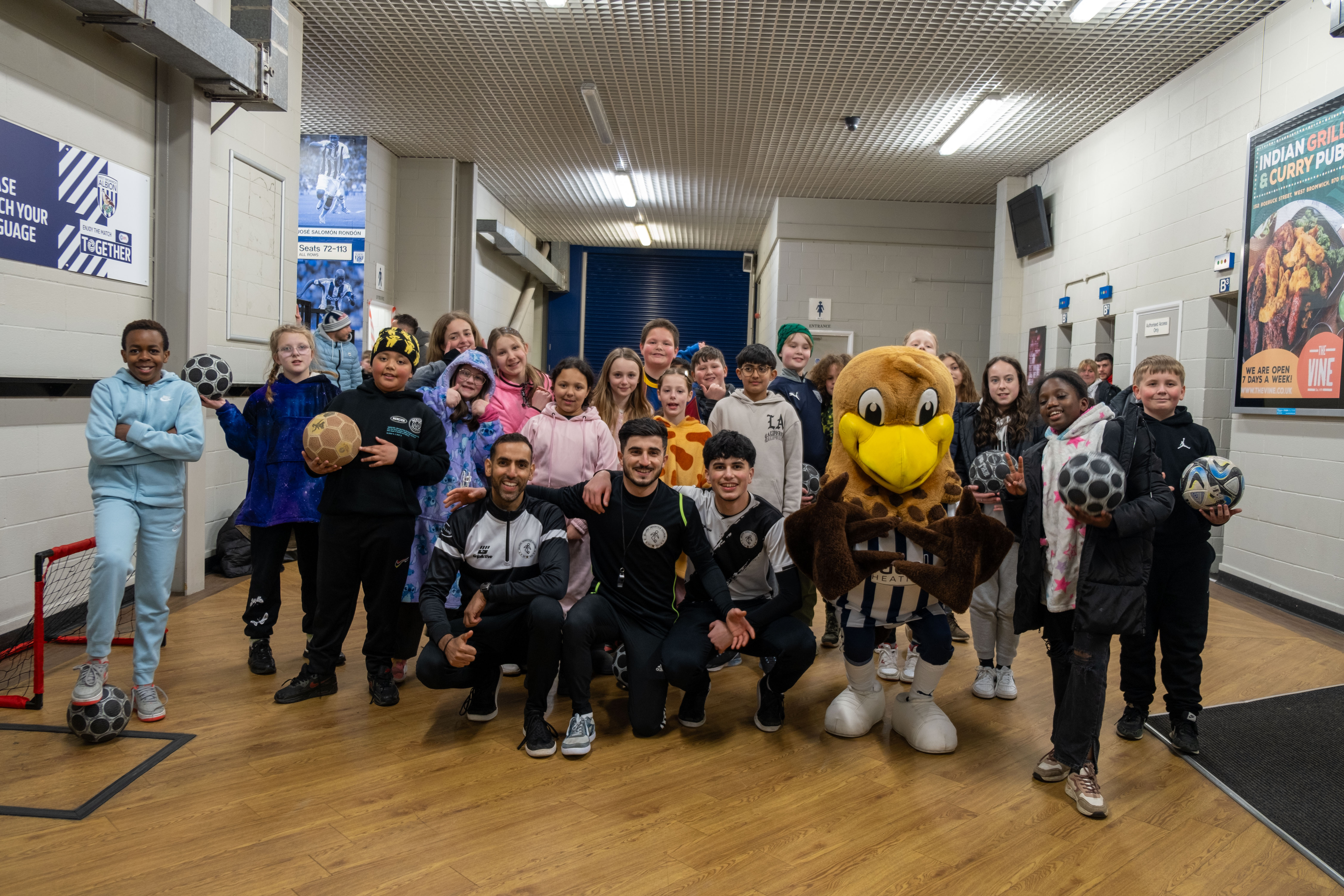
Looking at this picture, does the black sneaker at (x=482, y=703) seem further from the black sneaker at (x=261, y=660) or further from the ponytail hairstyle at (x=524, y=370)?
the ponytail hairstyle at (x=524, y=370)

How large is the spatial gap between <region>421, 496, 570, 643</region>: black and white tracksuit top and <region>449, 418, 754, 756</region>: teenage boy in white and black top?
86 millimetres

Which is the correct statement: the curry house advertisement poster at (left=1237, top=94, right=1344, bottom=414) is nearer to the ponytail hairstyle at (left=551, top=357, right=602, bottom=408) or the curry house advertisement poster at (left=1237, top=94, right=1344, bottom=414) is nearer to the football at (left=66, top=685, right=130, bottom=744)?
the ponytail hairstyle at (left=551, top=357, right=602, bottom=408)

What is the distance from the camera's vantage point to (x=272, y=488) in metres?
3.17

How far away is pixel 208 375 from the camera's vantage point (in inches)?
117

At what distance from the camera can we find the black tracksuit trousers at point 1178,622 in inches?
105

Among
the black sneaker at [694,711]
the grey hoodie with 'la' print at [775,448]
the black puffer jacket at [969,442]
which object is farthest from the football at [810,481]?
the black sneaker at [694,711]

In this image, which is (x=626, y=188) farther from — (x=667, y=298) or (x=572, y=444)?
(x=572, y=444)

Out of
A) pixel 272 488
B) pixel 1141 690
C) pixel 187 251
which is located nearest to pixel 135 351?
pixel 272 488

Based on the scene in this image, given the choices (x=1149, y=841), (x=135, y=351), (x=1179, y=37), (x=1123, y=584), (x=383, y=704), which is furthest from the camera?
(x=1179, y=37)

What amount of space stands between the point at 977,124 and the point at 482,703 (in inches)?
263

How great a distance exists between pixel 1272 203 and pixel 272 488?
5664 mm

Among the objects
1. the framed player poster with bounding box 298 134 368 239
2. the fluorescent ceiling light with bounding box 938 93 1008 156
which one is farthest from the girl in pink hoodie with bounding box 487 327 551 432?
the fluorescent ceiling light with bounding box 938 93 1008 156

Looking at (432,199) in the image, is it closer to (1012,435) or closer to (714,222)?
(714,222)

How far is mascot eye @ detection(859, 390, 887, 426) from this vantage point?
2543 mm
